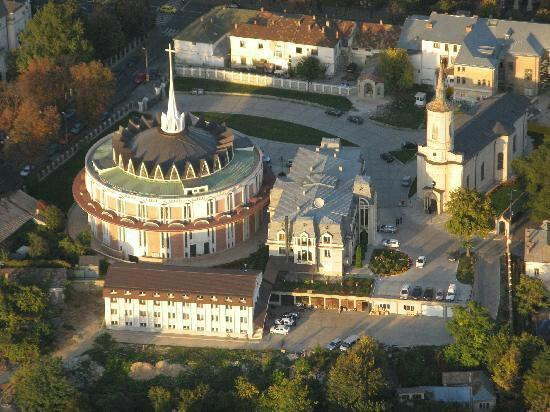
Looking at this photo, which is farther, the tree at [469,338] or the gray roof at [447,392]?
the tree at [469,338]

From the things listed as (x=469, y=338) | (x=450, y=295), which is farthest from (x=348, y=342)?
(x=450, y=295)

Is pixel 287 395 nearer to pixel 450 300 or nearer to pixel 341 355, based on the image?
pixel 341 355

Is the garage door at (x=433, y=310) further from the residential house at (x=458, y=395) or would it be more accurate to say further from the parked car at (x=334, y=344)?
the residential house at (x=458, y=395)

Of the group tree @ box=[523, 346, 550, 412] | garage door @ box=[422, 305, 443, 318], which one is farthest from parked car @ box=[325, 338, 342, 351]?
tree @ box=[523, 346, 550, 412]

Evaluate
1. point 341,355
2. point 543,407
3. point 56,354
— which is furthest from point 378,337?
point 56,354

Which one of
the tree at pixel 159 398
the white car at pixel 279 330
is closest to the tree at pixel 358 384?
the white car at pixel 279 330

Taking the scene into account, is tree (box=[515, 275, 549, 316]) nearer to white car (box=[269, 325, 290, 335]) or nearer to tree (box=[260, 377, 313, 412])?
white car (box=[269, 325, 290, 335])
